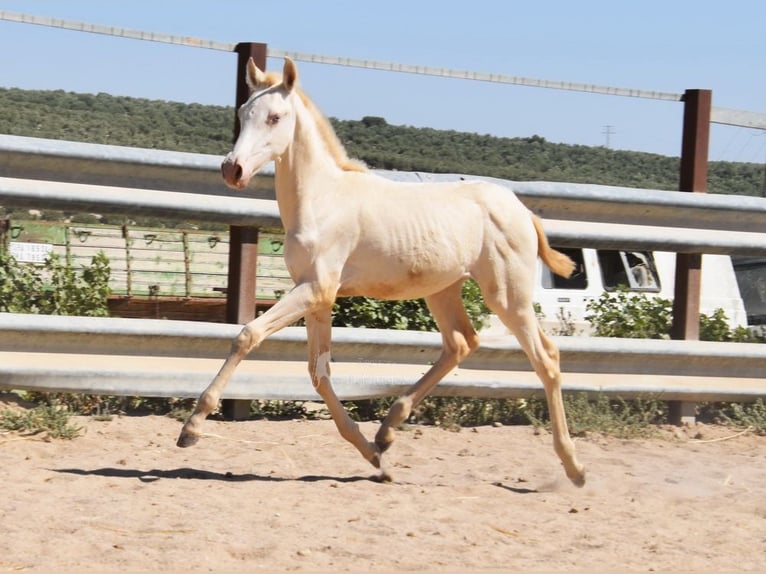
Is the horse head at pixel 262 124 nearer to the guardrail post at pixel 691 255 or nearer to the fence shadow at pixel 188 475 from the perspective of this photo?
the fence shadow at pixel 188 475

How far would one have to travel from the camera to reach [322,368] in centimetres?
565

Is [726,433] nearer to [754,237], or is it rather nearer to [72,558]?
[754,237]

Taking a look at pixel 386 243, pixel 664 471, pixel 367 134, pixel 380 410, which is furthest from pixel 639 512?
pixel 367 134

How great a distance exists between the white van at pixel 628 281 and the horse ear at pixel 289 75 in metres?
7.61

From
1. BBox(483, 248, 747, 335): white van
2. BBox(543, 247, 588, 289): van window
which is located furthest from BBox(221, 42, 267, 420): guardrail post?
BBox(543, 247, 588, 289): van window

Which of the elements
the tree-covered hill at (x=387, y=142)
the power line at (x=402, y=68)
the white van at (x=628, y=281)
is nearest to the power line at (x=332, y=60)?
the power line at (x=402, y=68)

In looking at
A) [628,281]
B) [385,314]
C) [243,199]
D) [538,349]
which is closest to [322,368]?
[538,349]

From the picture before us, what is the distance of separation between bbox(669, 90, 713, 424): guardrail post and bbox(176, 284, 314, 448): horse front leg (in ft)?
10.2

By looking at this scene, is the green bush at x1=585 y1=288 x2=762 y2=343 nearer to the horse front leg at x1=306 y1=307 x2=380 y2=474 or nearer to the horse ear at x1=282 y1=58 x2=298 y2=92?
the horse front leg at x1=306 y1=307 x2=380 y2=474

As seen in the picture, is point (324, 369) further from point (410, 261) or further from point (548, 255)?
point (548, 255)

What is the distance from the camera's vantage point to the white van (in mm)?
12852

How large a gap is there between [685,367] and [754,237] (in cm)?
100

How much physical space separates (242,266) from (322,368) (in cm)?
118

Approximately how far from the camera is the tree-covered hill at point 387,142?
93.2 ft
